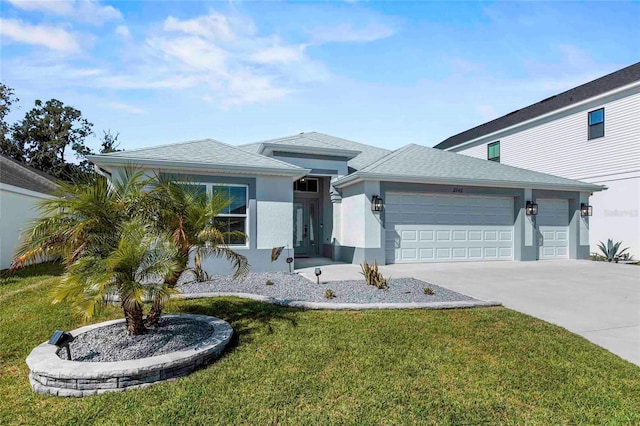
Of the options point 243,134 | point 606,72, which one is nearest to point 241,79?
point 243,134

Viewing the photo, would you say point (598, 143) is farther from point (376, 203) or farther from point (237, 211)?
point (237, 211)

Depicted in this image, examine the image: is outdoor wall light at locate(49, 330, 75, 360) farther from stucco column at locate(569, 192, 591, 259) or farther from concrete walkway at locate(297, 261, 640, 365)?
stucco column at locate(569, 192, 591, 259)

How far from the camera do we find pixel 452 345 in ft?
15.5

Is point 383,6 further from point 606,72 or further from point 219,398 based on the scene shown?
point 606,72

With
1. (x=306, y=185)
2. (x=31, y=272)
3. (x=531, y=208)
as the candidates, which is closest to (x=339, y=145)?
(x=306, y=185)

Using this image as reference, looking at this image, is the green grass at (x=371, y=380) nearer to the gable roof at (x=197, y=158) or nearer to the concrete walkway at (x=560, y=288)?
the concrete walkway at (x=560, y=288)

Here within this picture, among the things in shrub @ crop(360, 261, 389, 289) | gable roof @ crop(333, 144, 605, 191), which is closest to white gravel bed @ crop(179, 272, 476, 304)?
shrub @ crop(360, 261, 389, 289)

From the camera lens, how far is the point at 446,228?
1312cm

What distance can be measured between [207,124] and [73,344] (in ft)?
41.7

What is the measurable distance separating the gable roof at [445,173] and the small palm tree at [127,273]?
8411mm

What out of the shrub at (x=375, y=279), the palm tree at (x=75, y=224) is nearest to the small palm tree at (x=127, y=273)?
the palm tree at (x=75, y=224)

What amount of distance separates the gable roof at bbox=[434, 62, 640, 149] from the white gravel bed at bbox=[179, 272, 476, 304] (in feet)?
48.4

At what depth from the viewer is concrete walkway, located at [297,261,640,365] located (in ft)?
18.1

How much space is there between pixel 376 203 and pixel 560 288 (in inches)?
223
